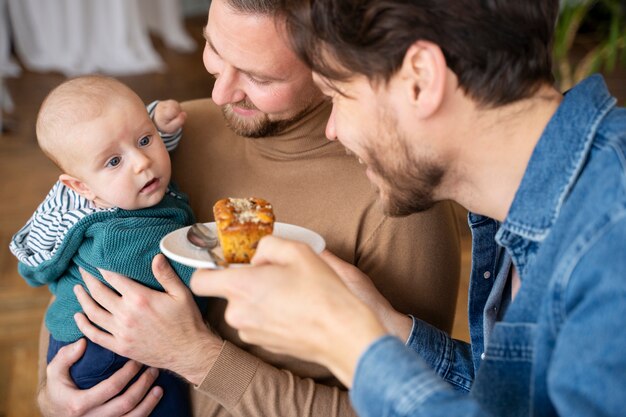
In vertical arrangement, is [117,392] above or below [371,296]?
below

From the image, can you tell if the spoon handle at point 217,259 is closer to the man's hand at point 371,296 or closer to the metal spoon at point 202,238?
the metal spoon at point 202,238

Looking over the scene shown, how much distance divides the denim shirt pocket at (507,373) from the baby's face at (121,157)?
79 cm

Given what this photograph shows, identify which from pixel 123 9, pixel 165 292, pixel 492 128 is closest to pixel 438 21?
pixel 492 128

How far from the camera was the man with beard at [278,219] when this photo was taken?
153 centimetres

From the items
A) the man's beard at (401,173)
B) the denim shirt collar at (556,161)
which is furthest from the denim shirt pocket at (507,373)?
the man's beard at (401,173)

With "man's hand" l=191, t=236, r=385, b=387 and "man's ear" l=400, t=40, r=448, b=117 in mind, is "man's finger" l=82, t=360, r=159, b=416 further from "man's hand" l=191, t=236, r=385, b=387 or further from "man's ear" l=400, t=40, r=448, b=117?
"man's ear" l=400, t=40, r=448, b=117

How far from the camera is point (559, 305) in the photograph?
3.44 ft

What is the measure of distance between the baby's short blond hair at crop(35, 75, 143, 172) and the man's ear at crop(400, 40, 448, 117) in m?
0.70

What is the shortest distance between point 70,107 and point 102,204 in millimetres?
214

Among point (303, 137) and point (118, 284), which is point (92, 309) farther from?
point (303, 137)

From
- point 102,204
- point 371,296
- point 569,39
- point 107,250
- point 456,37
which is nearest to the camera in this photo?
point 456,37

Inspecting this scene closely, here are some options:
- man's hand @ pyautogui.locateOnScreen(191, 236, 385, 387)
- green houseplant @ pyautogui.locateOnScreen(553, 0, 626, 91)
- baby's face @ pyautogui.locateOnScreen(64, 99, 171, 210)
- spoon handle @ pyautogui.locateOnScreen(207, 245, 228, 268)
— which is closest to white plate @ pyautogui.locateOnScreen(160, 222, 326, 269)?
spoon handle @ pyautogui.locateOnScreen(207, 245, 228, 268)

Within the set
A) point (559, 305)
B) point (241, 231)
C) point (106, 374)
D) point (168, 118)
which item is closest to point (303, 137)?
point (168, 118)

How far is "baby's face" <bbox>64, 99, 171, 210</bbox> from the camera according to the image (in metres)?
1.60
